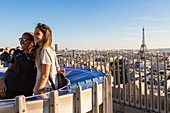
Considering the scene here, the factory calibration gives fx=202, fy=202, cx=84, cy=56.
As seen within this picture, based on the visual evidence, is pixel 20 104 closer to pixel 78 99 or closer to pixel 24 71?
pixel 78 99

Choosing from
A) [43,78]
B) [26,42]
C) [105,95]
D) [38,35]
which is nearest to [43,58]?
[43,78]

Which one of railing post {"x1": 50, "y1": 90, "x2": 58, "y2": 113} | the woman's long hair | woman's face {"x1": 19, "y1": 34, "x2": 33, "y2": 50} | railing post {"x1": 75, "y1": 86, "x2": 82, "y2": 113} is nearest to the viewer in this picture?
railing post {"x1": 50, "y1": 90, "x2": 58, "y2": 113}

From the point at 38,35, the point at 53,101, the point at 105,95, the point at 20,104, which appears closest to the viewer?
the point at 20,104

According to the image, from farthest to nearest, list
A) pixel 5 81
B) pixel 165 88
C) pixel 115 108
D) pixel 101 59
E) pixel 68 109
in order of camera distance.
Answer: pixel 101 59, pixel 115 108, pixel 165 88, pixel 5 81, pixel 68 109

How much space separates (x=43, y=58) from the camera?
2998mm

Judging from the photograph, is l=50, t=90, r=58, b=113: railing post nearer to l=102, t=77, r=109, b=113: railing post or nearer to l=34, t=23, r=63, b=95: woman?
l=34, t=23, r=63, b=95: woman

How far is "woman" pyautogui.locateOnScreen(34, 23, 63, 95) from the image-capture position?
3.01 metres

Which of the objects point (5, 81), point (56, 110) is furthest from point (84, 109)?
point (5, 81)

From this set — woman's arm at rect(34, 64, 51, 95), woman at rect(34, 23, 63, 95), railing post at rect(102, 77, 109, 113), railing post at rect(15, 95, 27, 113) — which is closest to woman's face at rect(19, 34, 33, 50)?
woman at rect(34, 23, 63, 95)

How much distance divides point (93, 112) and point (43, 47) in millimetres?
1394

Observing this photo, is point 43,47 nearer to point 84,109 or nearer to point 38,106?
point 38,106

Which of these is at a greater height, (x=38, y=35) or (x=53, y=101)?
(x=38, y=35)

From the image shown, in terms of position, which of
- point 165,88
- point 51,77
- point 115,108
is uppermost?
point 51,77

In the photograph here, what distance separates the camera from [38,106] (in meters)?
2.54
